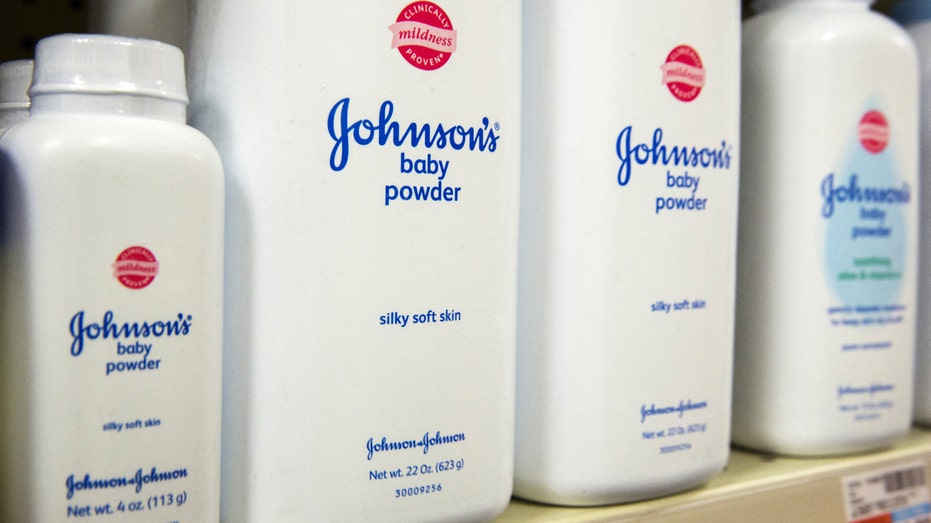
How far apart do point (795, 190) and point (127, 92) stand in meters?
0.43

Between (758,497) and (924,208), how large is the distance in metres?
0.30

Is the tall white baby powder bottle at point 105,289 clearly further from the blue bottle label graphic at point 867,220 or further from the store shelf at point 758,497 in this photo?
the blue bottle label graphic at point 867,220

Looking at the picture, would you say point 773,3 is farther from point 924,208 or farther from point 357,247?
point 357,247

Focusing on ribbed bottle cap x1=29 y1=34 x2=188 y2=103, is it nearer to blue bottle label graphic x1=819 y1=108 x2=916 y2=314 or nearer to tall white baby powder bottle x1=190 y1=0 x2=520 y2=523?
tall white baby powder bottle x1=190 y1=0 x2=520 y2=523

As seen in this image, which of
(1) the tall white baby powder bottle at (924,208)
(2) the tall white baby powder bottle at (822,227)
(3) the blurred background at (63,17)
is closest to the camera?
(3) the blurred background at (63,17)

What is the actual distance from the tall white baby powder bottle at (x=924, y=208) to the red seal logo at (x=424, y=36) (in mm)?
444

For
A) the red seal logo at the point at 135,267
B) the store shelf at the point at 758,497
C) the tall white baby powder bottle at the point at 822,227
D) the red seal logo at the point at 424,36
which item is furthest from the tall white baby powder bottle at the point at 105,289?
the tall white baby powder bottle at the point at 822,227

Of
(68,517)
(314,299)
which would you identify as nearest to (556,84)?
(314,299)

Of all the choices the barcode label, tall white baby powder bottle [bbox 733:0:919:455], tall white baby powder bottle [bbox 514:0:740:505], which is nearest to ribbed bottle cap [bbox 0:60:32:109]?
tall white baby powder bottle [bbox 514:0:740:505]

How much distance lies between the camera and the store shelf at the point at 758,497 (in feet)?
1.67

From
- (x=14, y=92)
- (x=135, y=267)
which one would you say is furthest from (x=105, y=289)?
(x=14, y=92)

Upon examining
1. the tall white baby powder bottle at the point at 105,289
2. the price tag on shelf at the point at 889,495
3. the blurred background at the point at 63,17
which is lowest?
the price tag on shelf at the point at 889,495

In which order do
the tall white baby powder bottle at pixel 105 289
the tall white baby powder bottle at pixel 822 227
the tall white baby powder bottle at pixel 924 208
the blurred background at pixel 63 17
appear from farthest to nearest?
1. the tall white baby powder bottle at pixel 924 208
2. the tall white baby powder bottle at pixel 822 227
3. the blurred background at pixel 63 17
4. the tall white baby powder bottle at pixel 105 289

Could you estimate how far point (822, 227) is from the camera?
1.99ft
